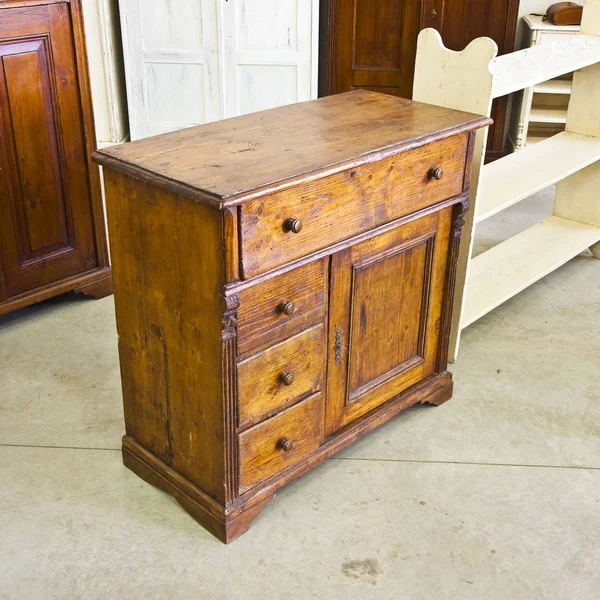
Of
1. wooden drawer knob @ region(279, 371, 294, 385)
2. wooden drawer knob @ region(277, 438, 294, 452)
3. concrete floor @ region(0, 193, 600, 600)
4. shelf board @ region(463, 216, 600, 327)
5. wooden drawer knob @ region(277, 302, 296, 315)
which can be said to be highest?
wooden drawer knob @ region(277, 302, 296, 315)

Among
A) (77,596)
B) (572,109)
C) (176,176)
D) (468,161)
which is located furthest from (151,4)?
(77,596)

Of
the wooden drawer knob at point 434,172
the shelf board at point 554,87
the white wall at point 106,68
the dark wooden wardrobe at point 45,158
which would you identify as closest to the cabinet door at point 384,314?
the wooden drawer knob at point 434,172

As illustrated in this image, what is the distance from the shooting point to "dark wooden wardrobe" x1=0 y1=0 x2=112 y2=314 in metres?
2.90

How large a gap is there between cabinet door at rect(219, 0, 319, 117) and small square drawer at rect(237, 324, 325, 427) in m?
3.05

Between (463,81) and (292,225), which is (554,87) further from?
(292,225)

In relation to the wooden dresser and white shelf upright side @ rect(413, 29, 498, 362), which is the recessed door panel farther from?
white shelf upright side @ rect(413, 29, 498, 362)

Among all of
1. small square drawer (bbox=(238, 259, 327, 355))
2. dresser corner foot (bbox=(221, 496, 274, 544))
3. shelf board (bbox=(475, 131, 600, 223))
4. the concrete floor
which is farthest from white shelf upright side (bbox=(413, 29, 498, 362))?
dresser corner foot (bbox=(221, 496, 274, 544))

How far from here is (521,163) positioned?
11.0ft

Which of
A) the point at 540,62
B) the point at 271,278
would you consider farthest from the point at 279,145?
the point at 540,62

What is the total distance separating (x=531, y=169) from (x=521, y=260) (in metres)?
0.41

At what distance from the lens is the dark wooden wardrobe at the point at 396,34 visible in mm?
4750

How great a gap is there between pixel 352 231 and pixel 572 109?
2.03 meters

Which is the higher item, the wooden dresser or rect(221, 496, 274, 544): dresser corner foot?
the wooden dresser

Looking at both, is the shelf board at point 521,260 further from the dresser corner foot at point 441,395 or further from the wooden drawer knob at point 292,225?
the wooden drawer knob at point 292,225
